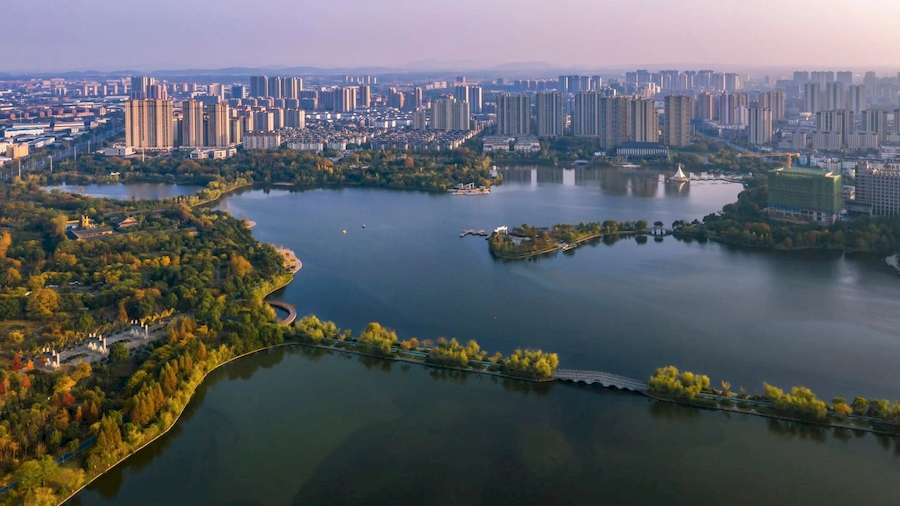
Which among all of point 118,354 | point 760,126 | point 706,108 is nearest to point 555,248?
point 118,354

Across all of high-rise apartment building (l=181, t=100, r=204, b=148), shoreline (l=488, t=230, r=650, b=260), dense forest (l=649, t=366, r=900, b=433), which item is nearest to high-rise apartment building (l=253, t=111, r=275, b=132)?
high-rise apartment building (l=181, t=100, r=204, b=148)

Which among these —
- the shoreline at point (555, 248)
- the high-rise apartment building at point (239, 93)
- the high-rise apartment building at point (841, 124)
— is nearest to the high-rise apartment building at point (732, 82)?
the high-rise apartment building at point (239, 93)

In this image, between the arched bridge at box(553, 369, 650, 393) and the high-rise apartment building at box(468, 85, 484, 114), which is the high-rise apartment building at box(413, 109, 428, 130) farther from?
the arched bridge at box(553, 369, 650, 393)

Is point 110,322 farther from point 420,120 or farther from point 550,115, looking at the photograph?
point 420,120

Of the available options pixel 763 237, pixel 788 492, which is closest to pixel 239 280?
pixel 788 492

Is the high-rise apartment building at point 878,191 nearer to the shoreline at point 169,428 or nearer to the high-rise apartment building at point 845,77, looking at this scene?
the shoreline at point 169,428
